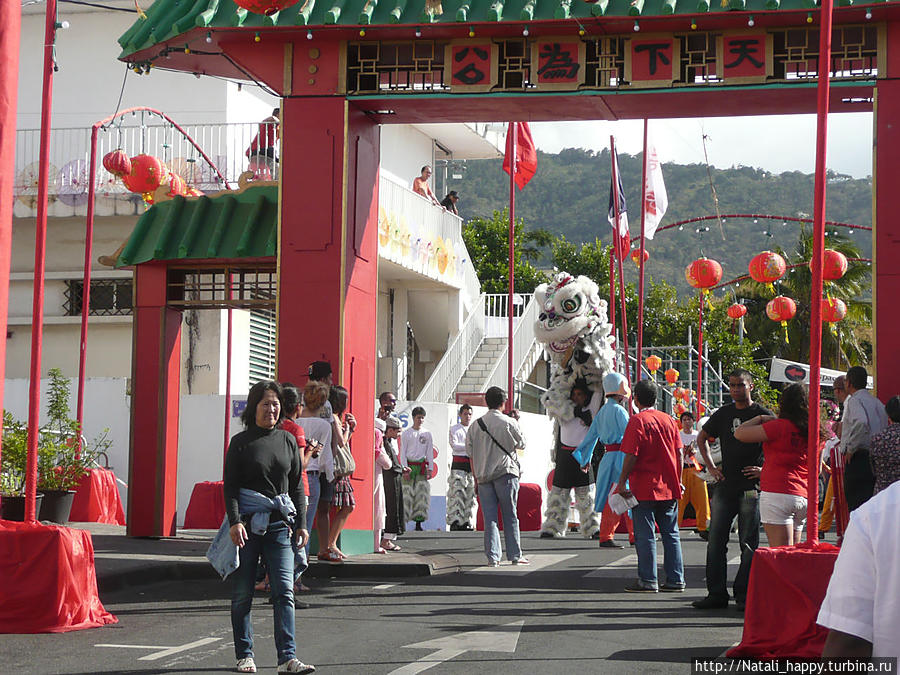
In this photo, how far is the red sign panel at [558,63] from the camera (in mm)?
12312

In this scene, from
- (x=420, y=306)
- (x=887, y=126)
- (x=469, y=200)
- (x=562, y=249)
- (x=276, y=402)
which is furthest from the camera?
(x=469, y=200)

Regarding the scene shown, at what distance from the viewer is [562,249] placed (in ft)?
198

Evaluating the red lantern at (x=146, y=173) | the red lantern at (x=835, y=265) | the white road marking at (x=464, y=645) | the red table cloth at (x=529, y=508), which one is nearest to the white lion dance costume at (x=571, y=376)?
the red table cloth at (x=529, y=508)

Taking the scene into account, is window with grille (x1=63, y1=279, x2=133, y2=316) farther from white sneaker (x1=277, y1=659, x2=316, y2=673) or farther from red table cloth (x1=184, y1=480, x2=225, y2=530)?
white sneaker (x1=277, y1=659, x2=316, y2=673)

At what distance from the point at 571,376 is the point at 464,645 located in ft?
31.0

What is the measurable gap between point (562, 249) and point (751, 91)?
159 feet

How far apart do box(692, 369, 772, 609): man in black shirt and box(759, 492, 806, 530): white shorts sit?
0.55 meters

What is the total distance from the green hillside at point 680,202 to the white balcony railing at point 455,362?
7291 centimetres

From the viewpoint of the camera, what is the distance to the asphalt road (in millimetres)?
7367

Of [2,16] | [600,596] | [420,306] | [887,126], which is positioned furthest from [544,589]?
[420,306]

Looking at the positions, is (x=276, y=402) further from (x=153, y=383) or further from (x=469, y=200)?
(x=469, y=200)

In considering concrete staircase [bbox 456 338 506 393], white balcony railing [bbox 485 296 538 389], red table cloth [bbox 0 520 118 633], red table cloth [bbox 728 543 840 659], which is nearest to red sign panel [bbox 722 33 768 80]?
red table cloth [bbox 728 543 840 659]

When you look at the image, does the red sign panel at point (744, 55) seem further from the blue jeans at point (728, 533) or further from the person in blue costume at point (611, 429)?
the blue jeans at point (728, 533)

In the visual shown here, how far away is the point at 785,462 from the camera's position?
9.04 metres
